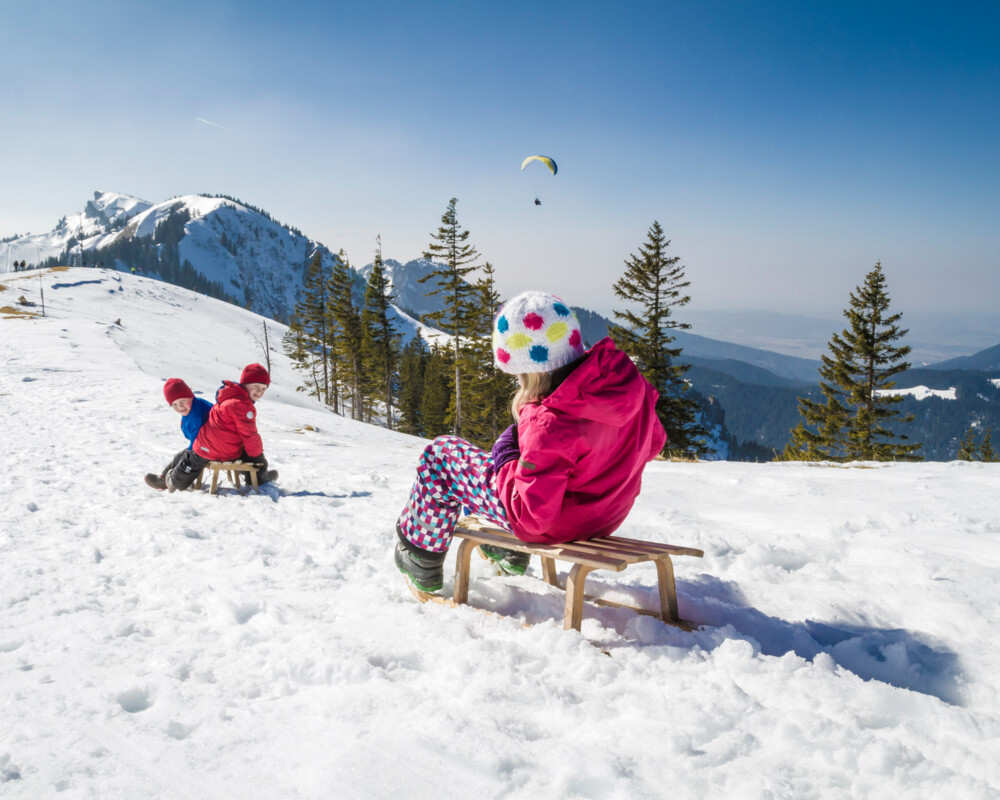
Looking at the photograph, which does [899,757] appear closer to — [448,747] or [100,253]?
[448,747]

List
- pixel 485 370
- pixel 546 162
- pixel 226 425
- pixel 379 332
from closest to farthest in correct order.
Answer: pixel 226 425 → pixel 546 162 → pixel 485 370 → pixel 379 332

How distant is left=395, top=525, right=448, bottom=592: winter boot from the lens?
3217 millimetres

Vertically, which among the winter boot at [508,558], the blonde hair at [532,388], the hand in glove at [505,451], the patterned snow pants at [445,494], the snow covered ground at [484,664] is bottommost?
the snow covered ground at [484,664]

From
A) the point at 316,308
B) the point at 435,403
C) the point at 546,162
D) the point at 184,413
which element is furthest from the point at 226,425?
the point at 435,403

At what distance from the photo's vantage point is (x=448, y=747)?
191cm

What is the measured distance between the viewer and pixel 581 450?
2.45 m

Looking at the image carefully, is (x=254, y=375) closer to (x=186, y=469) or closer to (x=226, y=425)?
(x=226, y=425)

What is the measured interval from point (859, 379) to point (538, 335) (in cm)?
3112

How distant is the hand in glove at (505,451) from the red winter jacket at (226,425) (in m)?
4.49

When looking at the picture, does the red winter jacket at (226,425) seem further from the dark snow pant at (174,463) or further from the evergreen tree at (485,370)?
the evergreen tree at (485,370)

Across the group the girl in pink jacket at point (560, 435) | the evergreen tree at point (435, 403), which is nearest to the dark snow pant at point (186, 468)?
the girl in pink jacket at point (560, 435)

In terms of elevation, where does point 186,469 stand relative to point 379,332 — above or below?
below

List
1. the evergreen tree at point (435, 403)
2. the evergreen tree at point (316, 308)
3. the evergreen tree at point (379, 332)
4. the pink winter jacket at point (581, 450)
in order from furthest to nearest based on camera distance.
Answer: the evergreen tree at point (435, 403), the evergreen tree at point (316, 308), the evergreen tree at point (379, 332), the pink winter jacket at point (581, 450)

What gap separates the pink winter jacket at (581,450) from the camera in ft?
7.86
